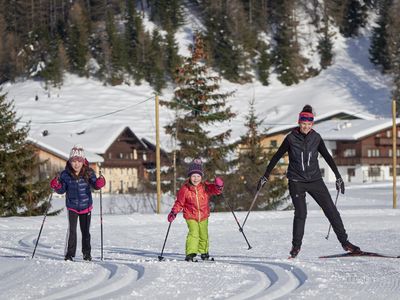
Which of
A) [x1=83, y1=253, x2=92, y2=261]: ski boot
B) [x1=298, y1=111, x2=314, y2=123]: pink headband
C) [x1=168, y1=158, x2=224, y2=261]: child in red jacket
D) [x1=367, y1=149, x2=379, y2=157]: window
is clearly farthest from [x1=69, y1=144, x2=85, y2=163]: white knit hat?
[x1=367, y1=149, x2=379, y2=157]: window

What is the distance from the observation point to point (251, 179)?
97.2 ft

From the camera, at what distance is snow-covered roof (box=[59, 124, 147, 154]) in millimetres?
61500

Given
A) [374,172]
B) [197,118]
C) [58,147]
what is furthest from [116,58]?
[197,118]

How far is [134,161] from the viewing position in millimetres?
64625

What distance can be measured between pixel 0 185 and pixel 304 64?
296 feet

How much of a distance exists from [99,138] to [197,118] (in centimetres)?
3227

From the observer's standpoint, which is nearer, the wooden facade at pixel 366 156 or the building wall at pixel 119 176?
the building wall at pixel 119 176

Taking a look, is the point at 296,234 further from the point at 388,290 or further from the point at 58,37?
the point at 58,37

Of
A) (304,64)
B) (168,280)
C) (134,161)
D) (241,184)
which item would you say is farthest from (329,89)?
(168,280)

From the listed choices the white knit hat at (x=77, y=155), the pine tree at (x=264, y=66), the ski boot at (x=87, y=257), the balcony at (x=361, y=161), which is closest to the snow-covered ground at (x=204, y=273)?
the ski boot at (x=87, y=257)

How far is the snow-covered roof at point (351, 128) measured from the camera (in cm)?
6938

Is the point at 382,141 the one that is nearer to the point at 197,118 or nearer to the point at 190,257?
the point at 197,118

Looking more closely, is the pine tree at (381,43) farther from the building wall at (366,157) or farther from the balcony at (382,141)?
the balcony at (382,141)

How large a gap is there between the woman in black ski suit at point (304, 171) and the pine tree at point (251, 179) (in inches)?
774
